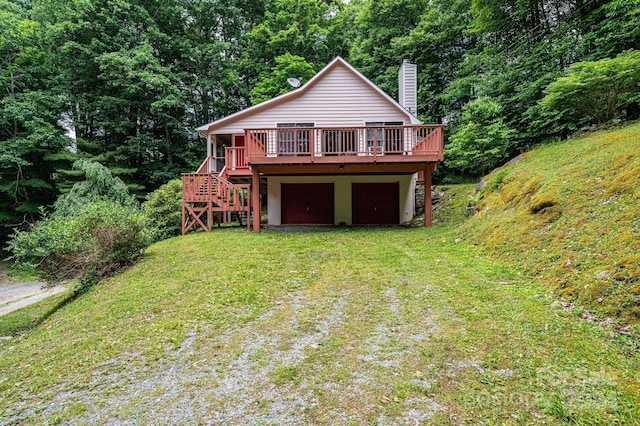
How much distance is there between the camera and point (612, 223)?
4.54m

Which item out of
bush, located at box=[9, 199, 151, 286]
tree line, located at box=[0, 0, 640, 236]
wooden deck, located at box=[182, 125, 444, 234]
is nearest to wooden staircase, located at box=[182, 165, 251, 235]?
wooden deck, located at box=[182, 125, 444, 234]

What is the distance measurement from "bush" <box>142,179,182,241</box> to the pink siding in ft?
18.2

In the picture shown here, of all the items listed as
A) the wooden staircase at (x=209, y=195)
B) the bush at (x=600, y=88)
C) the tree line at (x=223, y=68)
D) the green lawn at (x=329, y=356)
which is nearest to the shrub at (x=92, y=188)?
the tree line at (x=223, y=68)

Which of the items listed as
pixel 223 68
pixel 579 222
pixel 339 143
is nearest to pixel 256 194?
pixel 339 143

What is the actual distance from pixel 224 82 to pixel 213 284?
65.8 feet

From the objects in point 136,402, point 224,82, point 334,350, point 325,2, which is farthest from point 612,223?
point 325,2

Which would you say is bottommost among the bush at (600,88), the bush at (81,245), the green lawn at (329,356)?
the green lawn at (329,356)

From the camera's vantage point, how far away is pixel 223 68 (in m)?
23.2

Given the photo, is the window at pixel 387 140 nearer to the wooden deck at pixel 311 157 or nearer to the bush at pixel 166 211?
the wooden deck at pixel 311 157

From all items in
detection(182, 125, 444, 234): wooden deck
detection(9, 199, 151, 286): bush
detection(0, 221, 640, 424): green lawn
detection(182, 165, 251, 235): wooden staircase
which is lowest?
detection(0, 221, 640, 424): green lawn

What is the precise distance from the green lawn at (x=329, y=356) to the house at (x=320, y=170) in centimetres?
618

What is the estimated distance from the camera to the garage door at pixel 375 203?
13.5m

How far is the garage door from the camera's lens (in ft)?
44.2

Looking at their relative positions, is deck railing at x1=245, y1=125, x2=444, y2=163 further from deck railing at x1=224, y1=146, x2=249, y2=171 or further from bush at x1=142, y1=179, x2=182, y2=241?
bush at x1=142, y1=179, x2=182, y2=241
